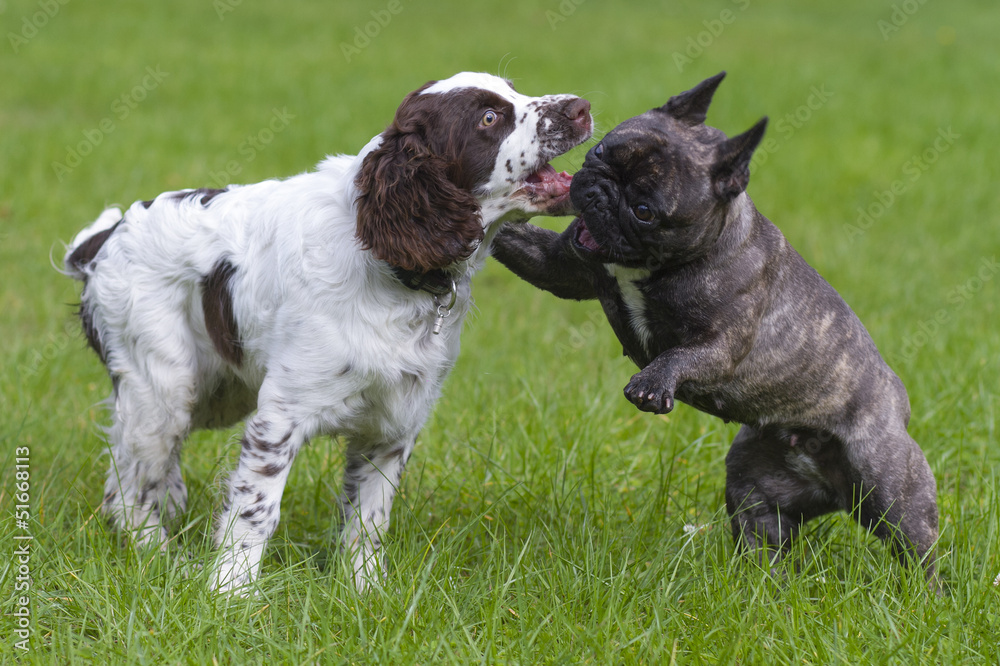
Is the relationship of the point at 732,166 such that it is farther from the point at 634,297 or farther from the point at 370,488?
the point at 370,488

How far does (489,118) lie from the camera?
10.7 feet

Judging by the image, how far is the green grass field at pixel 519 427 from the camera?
2824 mm

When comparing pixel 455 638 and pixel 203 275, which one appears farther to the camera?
pixel 203 275

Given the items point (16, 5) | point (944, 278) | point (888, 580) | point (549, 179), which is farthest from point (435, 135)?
point (16, 5)

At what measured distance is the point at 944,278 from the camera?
25.4 ft

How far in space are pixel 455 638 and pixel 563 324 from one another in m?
4.29

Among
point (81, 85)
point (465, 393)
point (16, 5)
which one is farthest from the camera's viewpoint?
point (16, 5)

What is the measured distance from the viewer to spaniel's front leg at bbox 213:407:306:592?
3236mm

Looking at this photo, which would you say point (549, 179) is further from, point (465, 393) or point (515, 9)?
point (515, 9)
